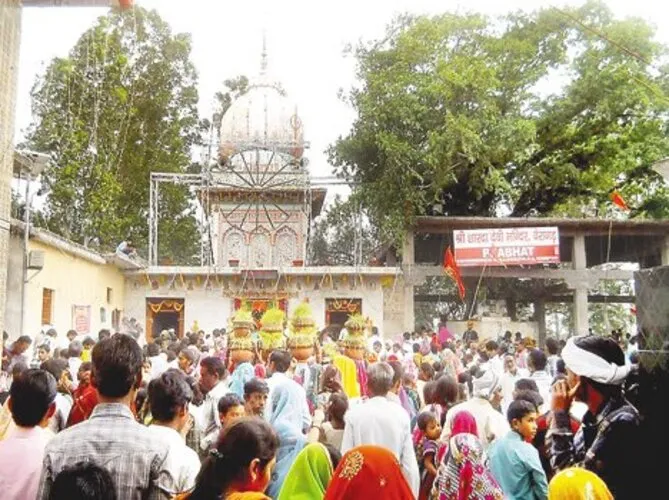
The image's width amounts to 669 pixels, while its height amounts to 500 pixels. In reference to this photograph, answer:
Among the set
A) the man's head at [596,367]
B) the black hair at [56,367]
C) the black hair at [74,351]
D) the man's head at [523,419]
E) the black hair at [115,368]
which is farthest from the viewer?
the black hair at [74,351]

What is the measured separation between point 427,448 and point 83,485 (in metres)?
3.30

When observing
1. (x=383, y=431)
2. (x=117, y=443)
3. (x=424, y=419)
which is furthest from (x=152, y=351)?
(x=117, y=443)

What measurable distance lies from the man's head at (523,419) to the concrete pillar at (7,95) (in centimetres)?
445

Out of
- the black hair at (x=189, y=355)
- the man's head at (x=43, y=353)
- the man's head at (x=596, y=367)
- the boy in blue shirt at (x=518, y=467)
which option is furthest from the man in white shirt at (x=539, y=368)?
the man's head at (x=43, y=353)

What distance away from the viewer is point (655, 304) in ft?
10.3

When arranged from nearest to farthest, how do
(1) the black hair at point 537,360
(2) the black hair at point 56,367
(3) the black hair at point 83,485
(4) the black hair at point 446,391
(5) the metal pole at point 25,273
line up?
(3) the black hair at point 83,485, (4) the black hair at point 446,391, (2) the black hair at point 56,367, (1) the black hair at point 537,360, (5) the metal pole at point 25,273

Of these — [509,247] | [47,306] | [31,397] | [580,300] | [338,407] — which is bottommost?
[338,407]

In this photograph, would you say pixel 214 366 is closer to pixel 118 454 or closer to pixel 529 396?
pixel 529 396

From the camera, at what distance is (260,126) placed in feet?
88.3

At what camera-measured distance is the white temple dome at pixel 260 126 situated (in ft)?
84.9

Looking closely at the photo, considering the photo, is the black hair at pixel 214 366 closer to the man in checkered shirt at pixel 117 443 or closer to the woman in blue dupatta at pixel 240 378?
the woman in blue dupatta at pixel 240 378

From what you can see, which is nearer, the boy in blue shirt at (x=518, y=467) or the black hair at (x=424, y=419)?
the boy in blue shirt at (x=518, y=467)

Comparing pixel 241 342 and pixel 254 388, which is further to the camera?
pixel 241 342

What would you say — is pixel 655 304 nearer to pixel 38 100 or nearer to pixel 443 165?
pixel 443 165
